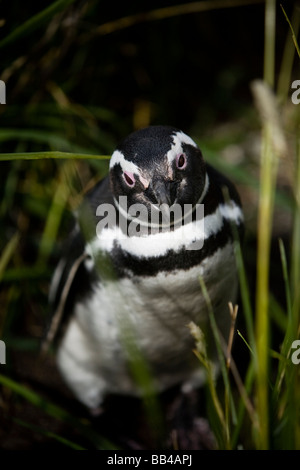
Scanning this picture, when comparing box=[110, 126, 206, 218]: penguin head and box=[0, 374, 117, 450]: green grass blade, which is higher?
box=[110, 126, 206, 218]: penguin head

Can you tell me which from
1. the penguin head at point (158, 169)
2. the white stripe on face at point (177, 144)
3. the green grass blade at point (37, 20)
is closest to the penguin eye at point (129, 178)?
the penguin head at point (158, 169)

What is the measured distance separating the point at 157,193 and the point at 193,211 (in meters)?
0.17

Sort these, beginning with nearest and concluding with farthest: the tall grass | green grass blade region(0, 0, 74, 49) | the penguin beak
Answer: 1. the tall grass
2. the penguin beak
3. green grass blade region(0, 0, 74, 49)

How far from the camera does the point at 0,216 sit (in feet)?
7.33

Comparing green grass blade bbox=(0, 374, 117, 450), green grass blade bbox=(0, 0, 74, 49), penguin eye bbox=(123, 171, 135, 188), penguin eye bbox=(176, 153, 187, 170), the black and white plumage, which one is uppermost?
green grass blade bbox=(0, 0, 74, 49)

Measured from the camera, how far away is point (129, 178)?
141cm

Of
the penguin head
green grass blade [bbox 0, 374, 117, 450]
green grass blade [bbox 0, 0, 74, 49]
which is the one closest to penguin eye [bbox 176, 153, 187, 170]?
the penguin head

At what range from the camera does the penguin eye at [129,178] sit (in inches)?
55.0

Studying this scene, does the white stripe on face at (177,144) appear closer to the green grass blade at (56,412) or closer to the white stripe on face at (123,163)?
the white stripe on face at (123,163)

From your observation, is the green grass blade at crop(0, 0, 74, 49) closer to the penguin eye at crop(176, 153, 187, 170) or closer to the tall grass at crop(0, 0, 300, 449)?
the tall grass at crop(0, 0, 300, 449)

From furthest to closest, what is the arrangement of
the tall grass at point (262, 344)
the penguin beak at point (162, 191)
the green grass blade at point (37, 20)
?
the green grass blade at point (37, 20)
the penguin beak at point (162, 191)
the tall grass at point (262, 344)

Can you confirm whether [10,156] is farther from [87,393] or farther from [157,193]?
[87,393]

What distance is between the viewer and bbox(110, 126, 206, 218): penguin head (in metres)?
1.37
